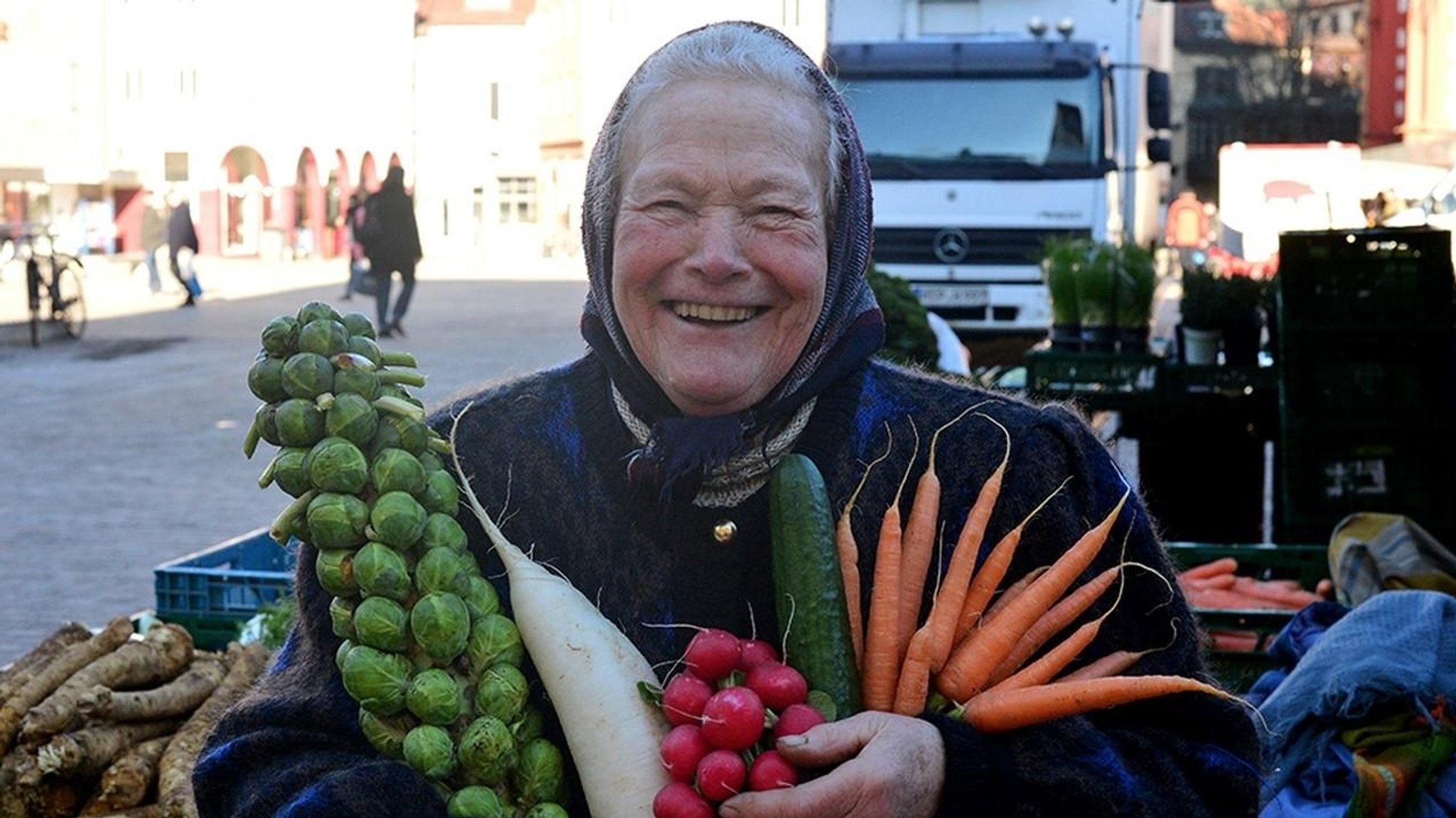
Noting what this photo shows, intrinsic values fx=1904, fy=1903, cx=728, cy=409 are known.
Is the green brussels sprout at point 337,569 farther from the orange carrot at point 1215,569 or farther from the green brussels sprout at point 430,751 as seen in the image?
the orange carrot at point 1215,569

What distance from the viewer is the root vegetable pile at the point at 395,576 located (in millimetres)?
2242

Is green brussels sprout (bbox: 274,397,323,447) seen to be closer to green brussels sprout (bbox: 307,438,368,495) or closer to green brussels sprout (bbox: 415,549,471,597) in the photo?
green brussels sprout (bbox: 307,438,368,495)

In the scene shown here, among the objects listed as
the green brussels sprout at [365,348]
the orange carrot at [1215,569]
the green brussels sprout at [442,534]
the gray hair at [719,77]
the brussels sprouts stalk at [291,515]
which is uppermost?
the gray hair at [719,77]

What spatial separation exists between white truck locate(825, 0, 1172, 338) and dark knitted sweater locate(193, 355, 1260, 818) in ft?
36.1

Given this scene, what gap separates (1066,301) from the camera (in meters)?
9.17

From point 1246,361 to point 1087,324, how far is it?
0.85 meters

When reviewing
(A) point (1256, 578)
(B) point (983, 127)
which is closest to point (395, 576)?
(A) point (1256, 578)

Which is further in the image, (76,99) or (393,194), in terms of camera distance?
(76,99)

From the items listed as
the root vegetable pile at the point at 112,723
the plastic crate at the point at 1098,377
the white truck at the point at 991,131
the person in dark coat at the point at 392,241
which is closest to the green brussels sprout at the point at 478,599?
the root vegetable pile at the point at 112,723

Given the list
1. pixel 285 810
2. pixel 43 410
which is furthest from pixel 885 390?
pixel 43 410

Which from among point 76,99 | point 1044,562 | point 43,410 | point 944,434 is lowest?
point 43,410

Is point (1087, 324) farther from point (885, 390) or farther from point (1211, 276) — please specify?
point (885, 390)

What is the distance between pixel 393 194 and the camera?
885 inches

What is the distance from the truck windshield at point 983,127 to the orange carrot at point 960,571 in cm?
1136
